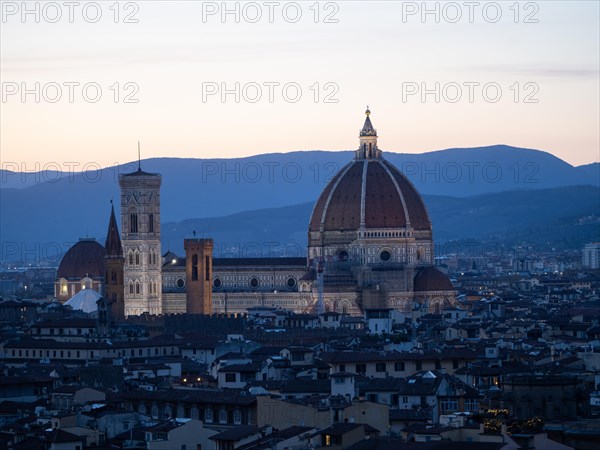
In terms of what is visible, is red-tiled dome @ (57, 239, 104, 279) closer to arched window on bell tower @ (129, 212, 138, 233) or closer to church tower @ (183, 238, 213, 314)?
arched window on bell tower @ (129, 212, 138, 233)

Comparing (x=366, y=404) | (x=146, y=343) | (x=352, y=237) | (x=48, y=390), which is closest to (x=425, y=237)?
(x=352, y=237)

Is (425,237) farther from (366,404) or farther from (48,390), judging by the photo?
(366,404)

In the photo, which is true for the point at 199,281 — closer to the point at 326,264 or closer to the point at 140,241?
the point at 140,241

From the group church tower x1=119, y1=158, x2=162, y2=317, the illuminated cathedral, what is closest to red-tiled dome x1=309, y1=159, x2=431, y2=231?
the illuminated cathedral

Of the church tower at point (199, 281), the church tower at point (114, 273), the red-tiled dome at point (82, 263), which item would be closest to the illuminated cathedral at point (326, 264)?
the church tower at point (199, 281)

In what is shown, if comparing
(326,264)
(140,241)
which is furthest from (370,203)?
(140,241)
